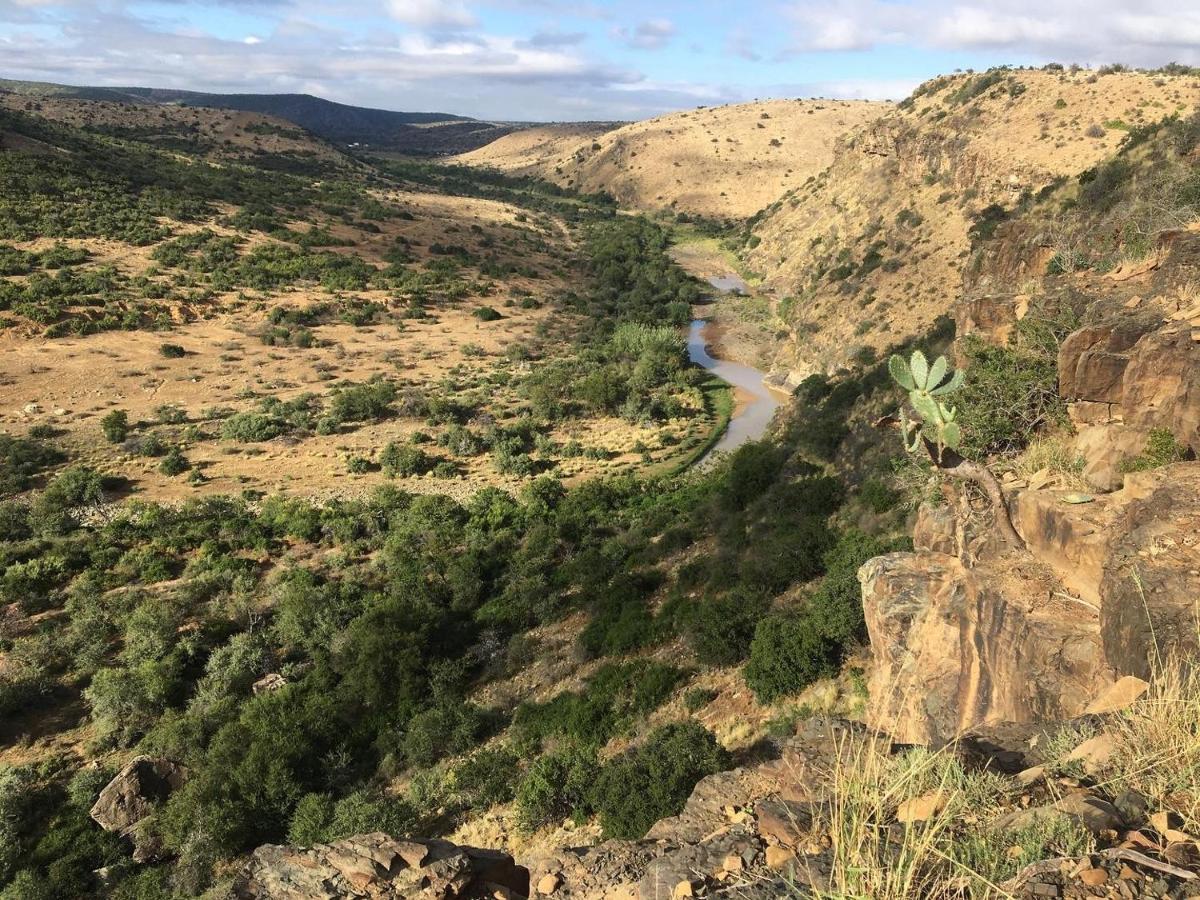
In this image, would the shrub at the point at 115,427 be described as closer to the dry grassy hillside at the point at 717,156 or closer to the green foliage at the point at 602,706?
the green foliage at the point at 602,706

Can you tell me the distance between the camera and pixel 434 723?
→ 52.6 ft

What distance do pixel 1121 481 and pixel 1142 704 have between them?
16.1ft

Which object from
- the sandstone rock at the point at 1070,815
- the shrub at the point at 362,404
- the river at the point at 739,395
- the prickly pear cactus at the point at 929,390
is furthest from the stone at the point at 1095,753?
the shrub at the point at 362,404

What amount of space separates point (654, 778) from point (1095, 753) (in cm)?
882

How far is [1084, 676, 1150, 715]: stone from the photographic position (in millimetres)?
6121

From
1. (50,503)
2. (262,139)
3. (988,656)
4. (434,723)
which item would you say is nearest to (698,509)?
(434,723)

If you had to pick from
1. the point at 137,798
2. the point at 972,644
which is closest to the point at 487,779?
the point at 137,798

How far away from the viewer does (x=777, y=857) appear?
17.2 ft

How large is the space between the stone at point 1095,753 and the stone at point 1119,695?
0.85 meters

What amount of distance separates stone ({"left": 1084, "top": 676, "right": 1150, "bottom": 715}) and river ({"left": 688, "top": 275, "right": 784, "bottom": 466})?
86.1 feet

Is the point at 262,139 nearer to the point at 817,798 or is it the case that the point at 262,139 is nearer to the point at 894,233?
the point at 894,233

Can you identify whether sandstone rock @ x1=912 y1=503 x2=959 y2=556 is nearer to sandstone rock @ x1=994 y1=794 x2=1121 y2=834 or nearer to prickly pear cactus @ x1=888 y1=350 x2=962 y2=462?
prickly pear cactus @ x1=888 y1=350 x2=962 y2=462

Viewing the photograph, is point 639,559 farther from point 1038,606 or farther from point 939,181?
point 939,181

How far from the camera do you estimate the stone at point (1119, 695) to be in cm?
612
